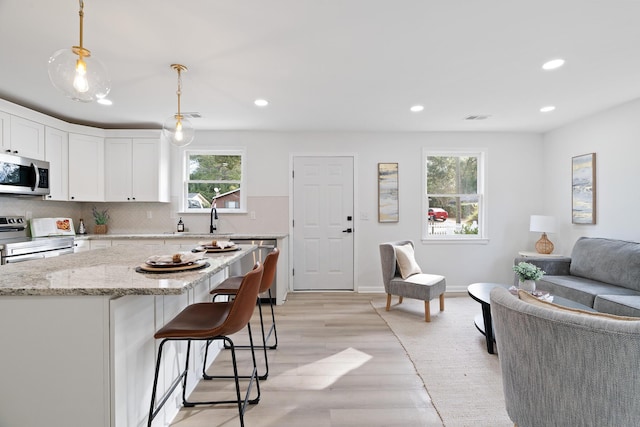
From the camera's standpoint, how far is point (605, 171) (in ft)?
12.4

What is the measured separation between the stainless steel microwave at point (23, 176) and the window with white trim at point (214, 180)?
162 centimetres

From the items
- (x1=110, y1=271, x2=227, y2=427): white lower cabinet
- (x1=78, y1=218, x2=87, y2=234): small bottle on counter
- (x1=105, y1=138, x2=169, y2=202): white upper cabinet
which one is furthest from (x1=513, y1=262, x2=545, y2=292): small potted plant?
(x1=78, y1=218, x2=87, y2=234): small bottle on counter

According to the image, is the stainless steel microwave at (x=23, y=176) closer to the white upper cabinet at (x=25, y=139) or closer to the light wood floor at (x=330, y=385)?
the white upper cabinet at (x=25, y=139)

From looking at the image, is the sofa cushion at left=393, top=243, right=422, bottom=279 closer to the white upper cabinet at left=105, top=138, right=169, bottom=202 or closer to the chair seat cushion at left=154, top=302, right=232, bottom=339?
the chair seat cushion at left=154, top=302, right=232, bottom=339

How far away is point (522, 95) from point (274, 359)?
3.64 meters

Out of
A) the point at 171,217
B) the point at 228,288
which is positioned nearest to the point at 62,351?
the point at 228,288

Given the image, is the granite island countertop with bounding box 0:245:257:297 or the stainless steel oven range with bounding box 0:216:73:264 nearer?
the granite island countertop with bounding box 0:245:257:297

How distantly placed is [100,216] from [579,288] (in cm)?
596

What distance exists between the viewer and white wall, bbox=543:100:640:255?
3.45 metres

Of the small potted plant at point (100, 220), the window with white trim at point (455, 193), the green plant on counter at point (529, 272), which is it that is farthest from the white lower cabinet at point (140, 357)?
the window with white trim at point (455, 193)

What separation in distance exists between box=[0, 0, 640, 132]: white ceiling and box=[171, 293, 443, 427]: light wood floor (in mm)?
2476

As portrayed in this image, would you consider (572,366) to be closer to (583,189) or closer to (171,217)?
(583,189)

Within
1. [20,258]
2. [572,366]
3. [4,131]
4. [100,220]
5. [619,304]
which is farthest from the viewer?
[100,220]

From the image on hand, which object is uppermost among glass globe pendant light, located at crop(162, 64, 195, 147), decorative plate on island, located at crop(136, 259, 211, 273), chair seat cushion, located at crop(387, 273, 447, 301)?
glass globe pendant light, located at crop(162, 64, 195, 147)
